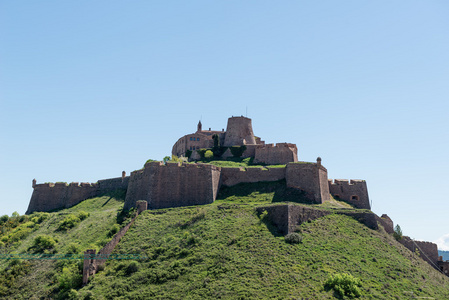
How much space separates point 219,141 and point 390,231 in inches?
1304

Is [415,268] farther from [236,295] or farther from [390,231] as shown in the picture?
[236,295]

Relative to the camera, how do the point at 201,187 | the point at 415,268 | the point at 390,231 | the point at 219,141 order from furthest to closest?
the point at 219,141 → the point at 201,187 → the point at 390,231 → the point at 415,268

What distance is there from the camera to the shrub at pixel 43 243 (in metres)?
50.6

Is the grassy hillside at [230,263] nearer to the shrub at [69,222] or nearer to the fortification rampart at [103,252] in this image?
the fortification rampart at [103,252]

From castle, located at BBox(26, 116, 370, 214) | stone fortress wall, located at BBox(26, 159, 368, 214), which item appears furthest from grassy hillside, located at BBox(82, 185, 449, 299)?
castle, located at BBox(26, 116, 370, 214)

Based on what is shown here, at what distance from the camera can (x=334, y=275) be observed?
37.8 meters

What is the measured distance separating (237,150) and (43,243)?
1316 inches

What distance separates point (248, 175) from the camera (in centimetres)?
6028

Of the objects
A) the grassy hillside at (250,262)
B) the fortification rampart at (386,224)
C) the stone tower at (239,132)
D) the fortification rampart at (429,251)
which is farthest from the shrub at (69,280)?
the stone tower at (239,132)

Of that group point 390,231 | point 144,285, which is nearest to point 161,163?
point 144,285

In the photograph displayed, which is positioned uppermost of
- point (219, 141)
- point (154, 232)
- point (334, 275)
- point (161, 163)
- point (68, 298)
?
point (219, 141)

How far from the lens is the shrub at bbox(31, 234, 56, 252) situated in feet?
166

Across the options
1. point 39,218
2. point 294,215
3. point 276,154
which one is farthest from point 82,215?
point 276,154

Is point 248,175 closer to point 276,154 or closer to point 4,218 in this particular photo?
point 276,154
